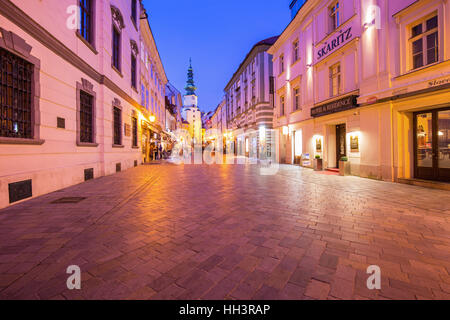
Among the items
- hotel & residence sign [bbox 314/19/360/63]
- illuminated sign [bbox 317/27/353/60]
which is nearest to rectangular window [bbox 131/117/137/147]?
hotel & residence sign [bbox 314/19/360/63]

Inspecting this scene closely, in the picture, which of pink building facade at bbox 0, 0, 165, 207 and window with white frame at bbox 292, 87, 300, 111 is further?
window with white frame at bbox 292, 87, 300, 111

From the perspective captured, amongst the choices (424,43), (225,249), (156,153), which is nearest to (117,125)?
(225,249)

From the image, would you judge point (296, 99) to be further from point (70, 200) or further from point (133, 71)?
point (70, 200)

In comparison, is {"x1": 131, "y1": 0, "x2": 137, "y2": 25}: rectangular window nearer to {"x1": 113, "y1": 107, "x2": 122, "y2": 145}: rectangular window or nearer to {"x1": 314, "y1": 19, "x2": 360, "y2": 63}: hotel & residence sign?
{"x1": 113, "y1": 107, "x2": 122, "y2": 145}: rectangular window

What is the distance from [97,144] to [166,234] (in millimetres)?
7752

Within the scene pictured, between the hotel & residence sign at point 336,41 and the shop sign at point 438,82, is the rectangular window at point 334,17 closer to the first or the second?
the hotel & residence sign at point 336,41

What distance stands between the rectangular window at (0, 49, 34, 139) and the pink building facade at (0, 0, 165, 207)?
0.02m

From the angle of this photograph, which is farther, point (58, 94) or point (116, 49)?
point (116, 49)

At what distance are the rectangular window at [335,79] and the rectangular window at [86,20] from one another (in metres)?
12.7

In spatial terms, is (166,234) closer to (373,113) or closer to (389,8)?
(373,113)

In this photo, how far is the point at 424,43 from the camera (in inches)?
309

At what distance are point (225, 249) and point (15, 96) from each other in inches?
253

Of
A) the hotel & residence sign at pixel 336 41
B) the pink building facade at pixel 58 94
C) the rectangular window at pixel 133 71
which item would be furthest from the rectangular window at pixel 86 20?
the hotel & residence sign at pixel 336 41

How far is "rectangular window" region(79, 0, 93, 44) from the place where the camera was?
838 cm
